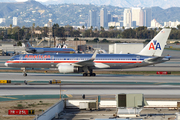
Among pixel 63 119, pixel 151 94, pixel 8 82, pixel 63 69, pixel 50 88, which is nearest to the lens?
pixel 63 119

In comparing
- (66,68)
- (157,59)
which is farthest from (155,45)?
(66,68)

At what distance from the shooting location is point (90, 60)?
178 feet

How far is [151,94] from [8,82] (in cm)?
2165

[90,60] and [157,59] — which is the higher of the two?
[157,59]

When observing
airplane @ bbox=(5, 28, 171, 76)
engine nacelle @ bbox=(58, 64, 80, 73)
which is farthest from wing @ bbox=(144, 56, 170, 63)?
engine nacelle @ bbox=(58, 64, 80, 73)

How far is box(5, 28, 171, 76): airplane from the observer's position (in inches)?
2164

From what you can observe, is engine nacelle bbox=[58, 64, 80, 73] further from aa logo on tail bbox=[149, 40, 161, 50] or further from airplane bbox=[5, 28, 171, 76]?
aa logo on tail bbox=[149, 40, 161, 50]

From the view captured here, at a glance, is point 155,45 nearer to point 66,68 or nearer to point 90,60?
point 90,60

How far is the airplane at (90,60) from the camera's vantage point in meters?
55.0

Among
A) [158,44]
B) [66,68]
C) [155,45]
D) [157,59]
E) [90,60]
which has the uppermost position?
[158,44]

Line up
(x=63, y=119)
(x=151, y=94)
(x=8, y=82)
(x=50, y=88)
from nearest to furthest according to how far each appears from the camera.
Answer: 1. (x=63, y=119)
2. (x=151, y=94)
3. (x=50, y=88)
4. (x=8, y=82)

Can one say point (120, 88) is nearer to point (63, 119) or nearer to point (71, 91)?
point (71, 91)

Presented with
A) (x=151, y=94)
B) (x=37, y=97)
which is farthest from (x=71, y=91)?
(x=151, y=94)

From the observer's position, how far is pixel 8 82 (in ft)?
148
